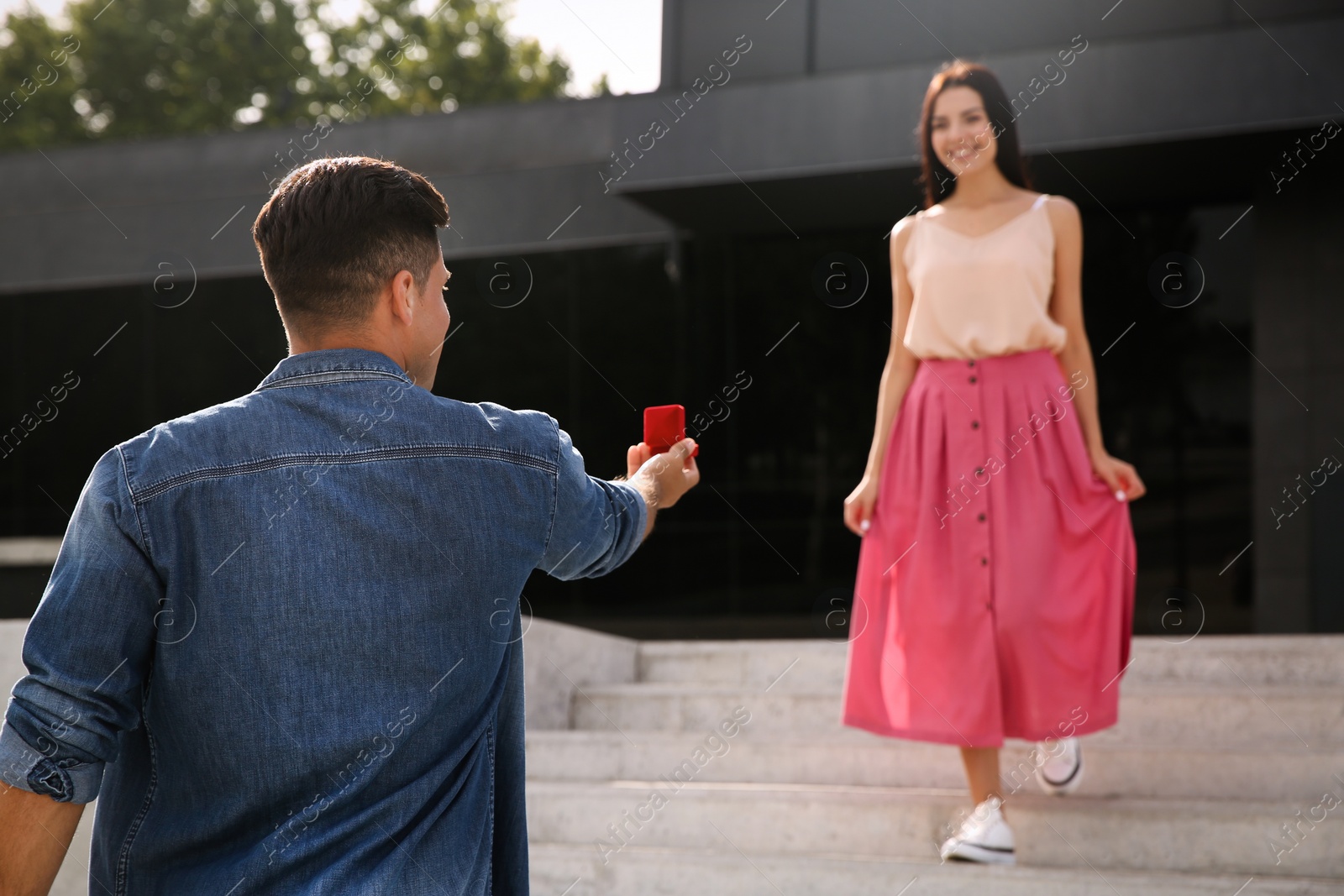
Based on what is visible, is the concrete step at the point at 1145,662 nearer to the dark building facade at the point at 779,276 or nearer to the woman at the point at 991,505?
the woman at the point at 991,505

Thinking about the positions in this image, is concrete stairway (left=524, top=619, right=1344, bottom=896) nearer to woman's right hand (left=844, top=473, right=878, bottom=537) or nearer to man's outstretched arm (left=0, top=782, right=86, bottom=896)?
woman's right hand (left=844, top=473, right=878, bottom=537)

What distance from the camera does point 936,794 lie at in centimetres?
407

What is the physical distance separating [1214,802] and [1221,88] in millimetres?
4510

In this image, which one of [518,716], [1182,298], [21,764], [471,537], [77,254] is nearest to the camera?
[21,764]

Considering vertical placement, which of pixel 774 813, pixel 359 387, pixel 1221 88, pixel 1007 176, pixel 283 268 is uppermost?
pixel 1221 88

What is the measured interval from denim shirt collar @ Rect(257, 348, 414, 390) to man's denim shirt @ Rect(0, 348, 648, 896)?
0.14ft

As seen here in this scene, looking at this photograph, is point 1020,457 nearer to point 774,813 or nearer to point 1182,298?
point 774,813

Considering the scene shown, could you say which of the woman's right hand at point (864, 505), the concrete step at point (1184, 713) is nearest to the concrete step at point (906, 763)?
the concrete step at point (1184, 713)

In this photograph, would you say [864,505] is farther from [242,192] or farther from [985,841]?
[242,192]

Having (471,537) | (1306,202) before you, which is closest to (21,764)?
(471,537)

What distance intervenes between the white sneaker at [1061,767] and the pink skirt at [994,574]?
0.31 m

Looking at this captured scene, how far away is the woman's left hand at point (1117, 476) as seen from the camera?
3861 millimetres

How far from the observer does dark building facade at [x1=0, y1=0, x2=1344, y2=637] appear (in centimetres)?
748

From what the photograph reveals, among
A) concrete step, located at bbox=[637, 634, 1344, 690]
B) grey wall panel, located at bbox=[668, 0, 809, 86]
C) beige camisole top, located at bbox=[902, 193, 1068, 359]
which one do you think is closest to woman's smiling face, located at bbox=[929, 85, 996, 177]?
beige camisole top, located at bbox=[902, 193, 1068, 359]
